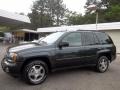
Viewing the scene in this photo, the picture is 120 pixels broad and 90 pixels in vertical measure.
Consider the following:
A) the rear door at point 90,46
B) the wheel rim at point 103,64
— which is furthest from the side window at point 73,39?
the wheel rim at point 103,64

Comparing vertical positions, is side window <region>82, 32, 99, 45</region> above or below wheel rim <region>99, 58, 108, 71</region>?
above

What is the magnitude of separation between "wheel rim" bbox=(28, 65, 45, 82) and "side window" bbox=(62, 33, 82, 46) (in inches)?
50.7

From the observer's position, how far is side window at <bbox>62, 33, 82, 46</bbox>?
5559 millimetres

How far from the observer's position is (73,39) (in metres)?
5.73

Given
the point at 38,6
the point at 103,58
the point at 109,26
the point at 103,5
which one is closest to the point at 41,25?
the point at 38,6

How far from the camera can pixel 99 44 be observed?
637cm

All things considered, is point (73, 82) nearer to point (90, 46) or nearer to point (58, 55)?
point (58, 55)

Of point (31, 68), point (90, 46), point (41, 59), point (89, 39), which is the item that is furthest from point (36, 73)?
point (89, 39)

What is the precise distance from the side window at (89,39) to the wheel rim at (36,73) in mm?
2001

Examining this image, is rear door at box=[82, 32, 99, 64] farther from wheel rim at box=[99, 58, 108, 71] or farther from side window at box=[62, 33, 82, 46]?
wheel rim at box=[99, 58, 108, 71]

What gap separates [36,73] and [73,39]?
73.4 inches

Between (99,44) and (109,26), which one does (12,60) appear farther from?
(109,26)

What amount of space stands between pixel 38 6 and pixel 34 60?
46501mm

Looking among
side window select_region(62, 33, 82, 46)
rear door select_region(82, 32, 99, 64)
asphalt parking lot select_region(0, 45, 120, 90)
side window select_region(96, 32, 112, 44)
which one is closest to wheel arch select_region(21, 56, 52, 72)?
asphalt parking lot select_region(0, 45, 120, 90)
